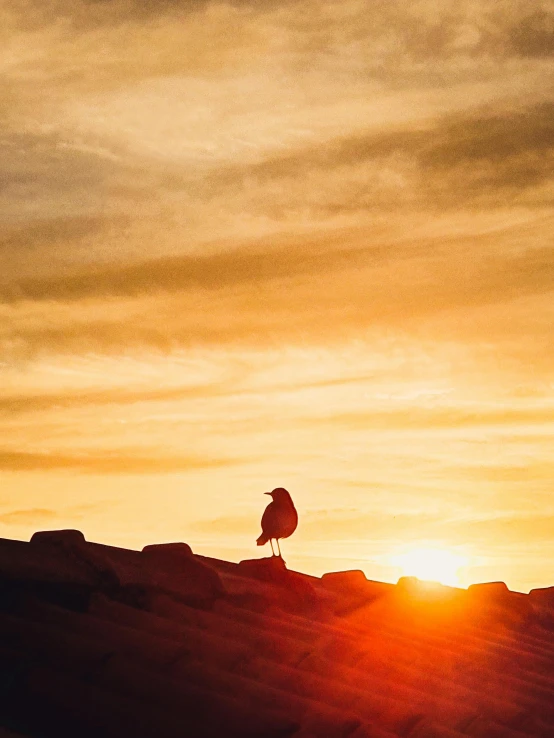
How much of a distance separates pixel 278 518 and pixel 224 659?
18.4 ft

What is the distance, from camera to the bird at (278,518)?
11.0 metres

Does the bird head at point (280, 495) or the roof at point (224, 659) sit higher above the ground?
the bird head at point (280, 495)

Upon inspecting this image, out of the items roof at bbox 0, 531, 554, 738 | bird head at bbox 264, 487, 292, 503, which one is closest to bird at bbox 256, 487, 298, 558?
bird head at bbox 264, 487, 292, 503

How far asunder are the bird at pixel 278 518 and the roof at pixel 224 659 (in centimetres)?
259

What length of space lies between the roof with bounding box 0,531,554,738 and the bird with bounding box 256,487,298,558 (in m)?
2.59

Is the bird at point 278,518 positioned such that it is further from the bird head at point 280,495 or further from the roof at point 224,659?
the roof at point 224,659

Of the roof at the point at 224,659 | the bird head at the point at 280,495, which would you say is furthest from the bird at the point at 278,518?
the roof at the point at 224,659

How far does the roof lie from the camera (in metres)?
4.52

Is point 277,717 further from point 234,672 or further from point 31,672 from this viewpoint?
point 31,672

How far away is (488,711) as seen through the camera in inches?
234

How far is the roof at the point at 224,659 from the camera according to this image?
4.52m

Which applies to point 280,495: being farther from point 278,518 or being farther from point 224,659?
point 224,659

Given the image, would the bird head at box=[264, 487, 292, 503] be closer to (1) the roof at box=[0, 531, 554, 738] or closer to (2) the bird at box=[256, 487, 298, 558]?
(2) the bird at box=[256, 487, 298, 558]

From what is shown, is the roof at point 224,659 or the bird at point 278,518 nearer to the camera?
the roof at point 224,659
